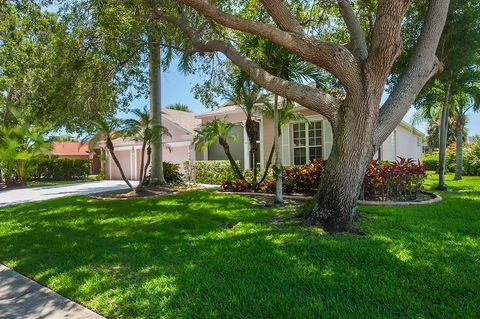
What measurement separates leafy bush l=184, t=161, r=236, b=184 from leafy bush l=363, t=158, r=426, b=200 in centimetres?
817

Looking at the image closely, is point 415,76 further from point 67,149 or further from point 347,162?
point 67,149

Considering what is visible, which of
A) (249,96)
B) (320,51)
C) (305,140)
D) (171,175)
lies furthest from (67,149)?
(320,51)

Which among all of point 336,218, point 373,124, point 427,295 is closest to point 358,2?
point 373,124

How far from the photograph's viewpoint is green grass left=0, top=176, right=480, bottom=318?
3.48 meters

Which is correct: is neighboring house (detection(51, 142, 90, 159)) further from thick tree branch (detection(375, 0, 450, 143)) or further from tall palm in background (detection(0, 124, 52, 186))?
thick tree branch (detection(375, 0, 450, 143))

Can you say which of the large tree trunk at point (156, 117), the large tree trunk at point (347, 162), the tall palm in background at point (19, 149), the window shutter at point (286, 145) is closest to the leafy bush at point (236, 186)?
the large tree trunk at point (156, 117)

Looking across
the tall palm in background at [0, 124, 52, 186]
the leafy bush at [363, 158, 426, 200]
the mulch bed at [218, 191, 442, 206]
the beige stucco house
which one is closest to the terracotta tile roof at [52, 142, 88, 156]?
the beige stucco house

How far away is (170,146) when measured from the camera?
23.3 m

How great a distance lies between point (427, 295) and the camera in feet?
11.6

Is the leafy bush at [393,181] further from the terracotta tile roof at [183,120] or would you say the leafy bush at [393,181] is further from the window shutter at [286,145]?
the terracotta tile roof at [183,120]

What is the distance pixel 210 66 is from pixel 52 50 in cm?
519

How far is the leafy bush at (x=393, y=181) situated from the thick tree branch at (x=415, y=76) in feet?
11.2

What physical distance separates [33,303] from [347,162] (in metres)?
4.92

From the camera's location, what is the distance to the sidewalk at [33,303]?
372 centimetres
